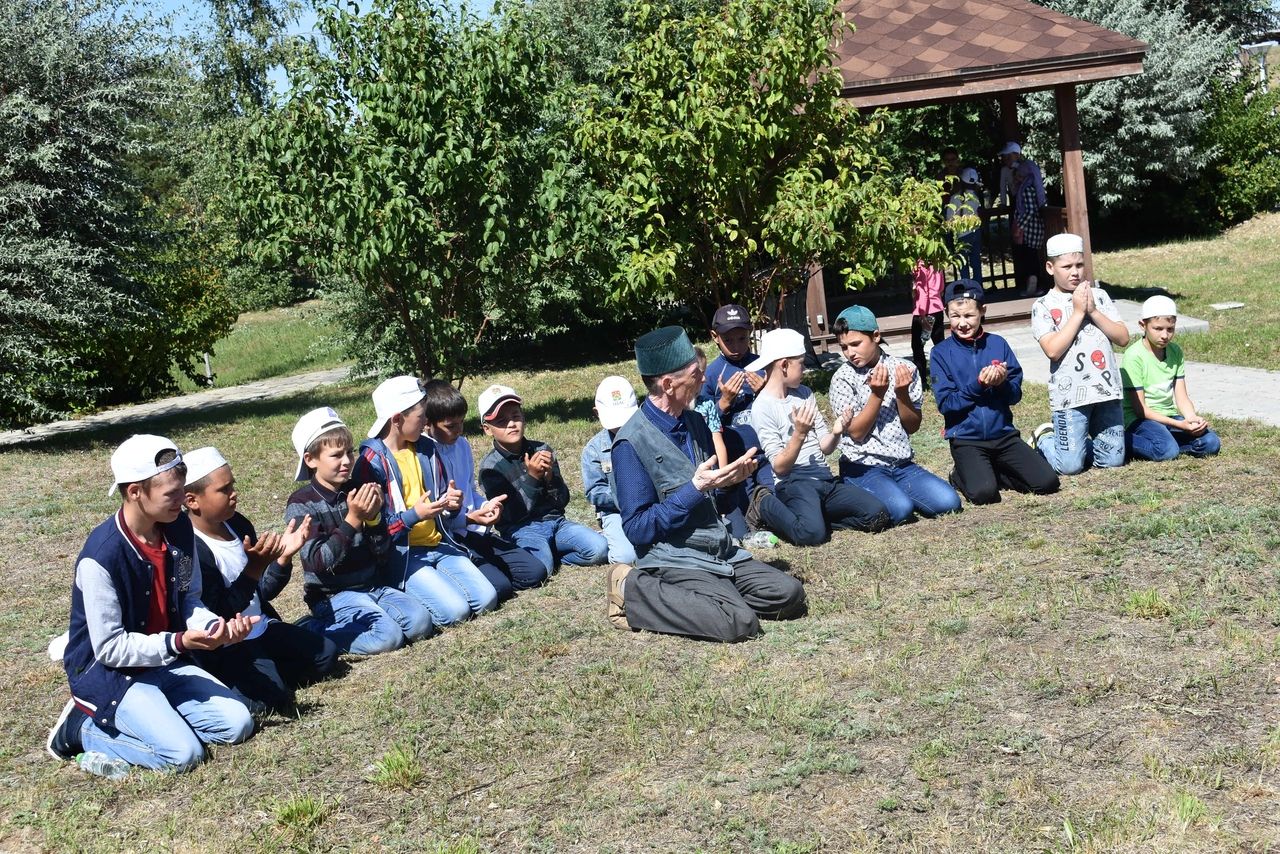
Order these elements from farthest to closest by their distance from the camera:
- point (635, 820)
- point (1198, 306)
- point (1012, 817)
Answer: point (1198, 306) → point (635, 820) → point (1012, 817)

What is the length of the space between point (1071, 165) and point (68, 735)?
14.2 m

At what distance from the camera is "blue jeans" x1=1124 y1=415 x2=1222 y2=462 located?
8227 millimetres

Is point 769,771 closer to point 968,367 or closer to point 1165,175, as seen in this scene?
point 968,367

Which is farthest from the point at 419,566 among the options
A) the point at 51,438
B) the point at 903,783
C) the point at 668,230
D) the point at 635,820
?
the point at 51,438

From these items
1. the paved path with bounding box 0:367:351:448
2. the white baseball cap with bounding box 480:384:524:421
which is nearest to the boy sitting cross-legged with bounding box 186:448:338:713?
the white baseball cap with bounding box 480:384:524:421

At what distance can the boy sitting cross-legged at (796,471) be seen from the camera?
7.35 metres

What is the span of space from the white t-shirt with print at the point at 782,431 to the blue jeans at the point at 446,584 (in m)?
1.92

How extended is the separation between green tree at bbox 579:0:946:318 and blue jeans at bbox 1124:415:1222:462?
321cm

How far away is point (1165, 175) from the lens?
25.4m

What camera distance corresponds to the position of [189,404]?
68.0ft

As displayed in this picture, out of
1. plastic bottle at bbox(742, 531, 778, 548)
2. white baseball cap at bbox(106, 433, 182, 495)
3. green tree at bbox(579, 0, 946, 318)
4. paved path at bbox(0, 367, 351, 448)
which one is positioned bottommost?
paved path at bbox(0, 367, 351, 448)

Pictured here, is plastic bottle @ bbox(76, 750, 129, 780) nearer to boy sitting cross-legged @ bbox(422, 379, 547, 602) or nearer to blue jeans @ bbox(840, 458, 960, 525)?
boy sitting cross-legged @ bbox(422, 379, 547, 602)

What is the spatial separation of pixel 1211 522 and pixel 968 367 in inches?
75.2

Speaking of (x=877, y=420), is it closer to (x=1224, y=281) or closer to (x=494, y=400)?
(x=494, y=400)
